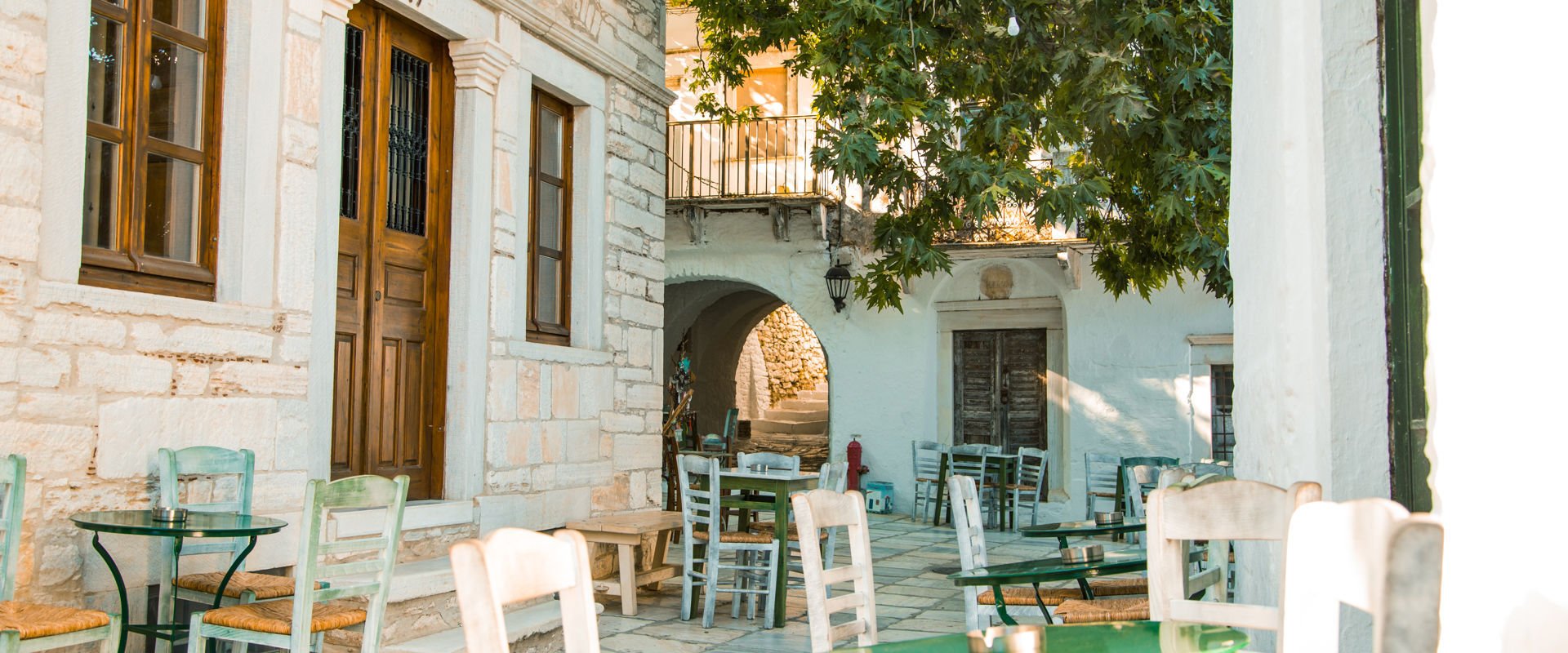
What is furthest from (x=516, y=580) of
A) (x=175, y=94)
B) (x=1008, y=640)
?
(x=175, y=94)

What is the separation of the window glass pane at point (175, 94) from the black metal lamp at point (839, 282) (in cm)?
818

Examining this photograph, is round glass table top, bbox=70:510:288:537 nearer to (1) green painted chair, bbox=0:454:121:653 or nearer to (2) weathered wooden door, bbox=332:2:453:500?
(1) green painted chair, bbox=0:454:121:653

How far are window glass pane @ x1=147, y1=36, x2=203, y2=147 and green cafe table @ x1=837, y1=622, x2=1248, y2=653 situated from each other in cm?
324

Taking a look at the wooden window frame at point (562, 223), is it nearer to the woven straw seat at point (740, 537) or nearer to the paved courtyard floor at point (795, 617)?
→ the woven straw seat at point (740, 537)

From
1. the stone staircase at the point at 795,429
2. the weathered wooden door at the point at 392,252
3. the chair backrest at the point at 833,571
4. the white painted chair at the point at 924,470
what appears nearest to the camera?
the chair backrest at the point at 833,571

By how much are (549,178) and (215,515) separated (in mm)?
3053

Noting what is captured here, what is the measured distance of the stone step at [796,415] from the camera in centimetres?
1766

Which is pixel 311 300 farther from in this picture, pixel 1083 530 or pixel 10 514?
pixel 1083 530

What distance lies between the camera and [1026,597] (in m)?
4.13

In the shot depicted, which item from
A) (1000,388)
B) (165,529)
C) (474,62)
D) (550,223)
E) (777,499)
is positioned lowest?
(777,499)

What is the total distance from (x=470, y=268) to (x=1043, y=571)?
3.19 meters

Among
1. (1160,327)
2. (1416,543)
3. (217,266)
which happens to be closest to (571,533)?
(1416,543)

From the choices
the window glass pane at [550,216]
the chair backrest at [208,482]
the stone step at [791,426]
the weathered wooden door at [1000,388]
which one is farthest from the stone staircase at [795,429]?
the chair backrest at [208,482]

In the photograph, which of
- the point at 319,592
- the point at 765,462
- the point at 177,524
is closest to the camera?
the point at 177,524
